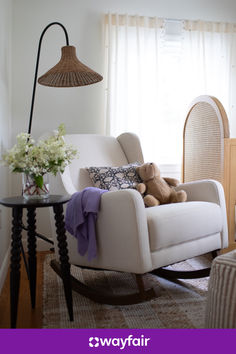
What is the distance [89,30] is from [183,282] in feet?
6.98

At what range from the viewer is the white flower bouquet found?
1677 mm

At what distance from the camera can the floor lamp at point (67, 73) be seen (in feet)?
8.05

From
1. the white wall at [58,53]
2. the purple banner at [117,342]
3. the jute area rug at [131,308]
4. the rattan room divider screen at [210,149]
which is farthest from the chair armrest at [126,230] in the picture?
the white wall at [58,53]

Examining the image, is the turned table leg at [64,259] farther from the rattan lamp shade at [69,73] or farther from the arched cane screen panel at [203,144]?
the arched cane screen panel at [203,144]

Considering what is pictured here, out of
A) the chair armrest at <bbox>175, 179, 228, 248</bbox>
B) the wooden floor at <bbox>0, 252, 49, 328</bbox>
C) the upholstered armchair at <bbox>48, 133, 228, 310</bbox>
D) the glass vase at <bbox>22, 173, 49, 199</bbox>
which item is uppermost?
the glass vase at <bbox>22, 173, 49, 199</bbox>

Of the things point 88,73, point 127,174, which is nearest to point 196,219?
point 127,174

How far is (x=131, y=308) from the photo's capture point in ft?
5.96

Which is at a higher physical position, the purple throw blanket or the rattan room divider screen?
the rattan room divider screen

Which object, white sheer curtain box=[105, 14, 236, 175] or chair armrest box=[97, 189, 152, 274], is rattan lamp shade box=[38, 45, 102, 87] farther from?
chair armrest box=[97, 189, 152, 274]

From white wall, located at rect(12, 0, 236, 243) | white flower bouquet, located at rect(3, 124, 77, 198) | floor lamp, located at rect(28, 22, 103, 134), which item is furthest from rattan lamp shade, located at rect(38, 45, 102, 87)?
white flower bouquet, located at rect(3, 124, 77, 198)

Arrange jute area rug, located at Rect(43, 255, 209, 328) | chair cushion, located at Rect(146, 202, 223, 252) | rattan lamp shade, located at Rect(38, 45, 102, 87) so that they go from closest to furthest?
jute area rug, located at Rect(43, 255, 209, 328)
chair cushion, located at Rect(146, 202, 223, 252)
rattan lamp shade, located at Rect(38, 45, 102, 87)

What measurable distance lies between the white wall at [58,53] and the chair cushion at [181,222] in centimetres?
139

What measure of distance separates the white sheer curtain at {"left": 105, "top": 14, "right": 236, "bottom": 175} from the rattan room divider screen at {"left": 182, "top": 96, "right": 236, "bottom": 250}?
0.25 meters

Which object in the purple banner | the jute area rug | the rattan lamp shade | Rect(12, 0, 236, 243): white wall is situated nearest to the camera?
the purple banner
